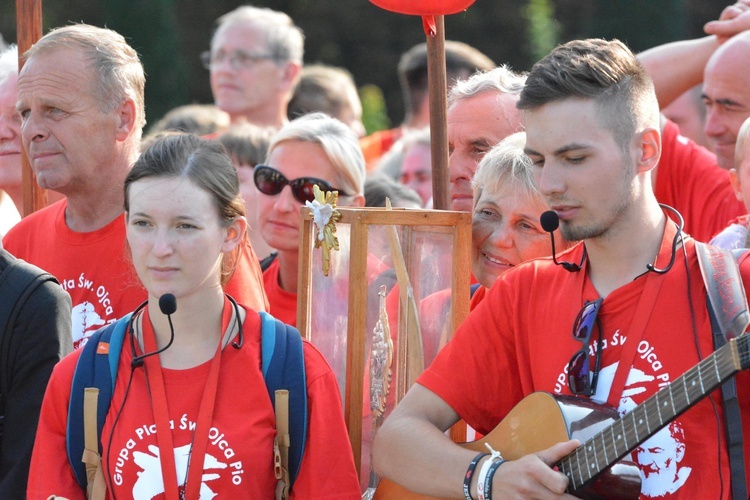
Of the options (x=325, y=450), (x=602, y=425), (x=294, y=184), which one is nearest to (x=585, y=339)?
(x=602, y=425)

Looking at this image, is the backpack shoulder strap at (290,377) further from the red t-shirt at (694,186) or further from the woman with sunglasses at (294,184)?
the red t-shirt at (694,186)

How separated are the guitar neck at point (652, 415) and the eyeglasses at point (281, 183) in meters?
2.19

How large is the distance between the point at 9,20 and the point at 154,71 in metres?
3.20

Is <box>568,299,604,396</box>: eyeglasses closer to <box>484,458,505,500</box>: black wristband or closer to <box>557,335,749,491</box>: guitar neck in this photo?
<box>557,335,749,491</box>: guitar neck

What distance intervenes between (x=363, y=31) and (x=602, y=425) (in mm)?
17087

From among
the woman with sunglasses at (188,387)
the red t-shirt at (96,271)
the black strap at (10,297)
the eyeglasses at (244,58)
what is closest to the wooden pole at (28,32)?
the red t-shirt at (96,271)

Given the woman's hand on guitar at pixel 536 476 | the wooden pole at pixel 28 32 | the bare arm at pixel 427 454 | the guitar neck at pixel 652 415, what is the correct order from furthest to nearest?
the wooden pole at pixel 28 32, the bare arm at pixel 427 454, the woman's hand on guitar at pixel 536 476, the guitar neck at pixel 652 415

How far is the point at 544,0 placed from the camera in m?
15.9

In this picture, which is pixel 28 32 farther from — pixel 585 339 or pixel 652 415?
pixel 652 415

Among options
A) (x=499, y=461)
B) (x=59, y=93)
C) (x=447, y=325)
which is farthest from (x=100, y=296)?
(x=499, y=461)

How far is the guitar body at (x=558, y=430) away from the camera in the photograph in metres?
2.55

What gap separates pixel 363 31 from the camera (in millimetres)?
19172

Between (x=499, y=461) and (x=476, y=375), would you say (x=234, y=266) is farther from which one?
(x=499, y=461)

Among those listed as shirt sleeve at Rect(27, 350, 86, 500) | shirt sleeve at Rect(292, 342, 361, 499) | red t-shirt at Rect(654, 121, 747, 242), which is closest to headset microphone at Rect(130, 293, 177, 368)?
shirt sleeve at Rect(27, 350, 86, 500)
